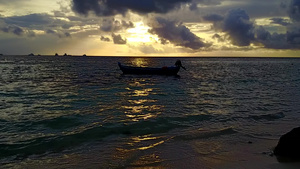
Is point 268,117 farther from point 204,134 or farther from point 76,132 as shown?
point 76,132

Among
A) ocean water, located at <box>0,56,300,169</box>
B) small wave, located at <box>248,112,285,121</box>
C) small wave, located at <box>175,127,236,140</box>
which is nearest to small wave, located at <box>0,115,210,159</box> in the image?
ocean water, located at <box>0,56,300,169</box>

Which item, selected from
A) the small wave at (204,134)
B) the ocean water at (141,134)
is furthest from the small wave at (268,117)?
the small wave at (204,134)

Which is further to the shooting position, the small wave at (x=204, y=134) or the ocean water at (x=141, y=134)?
the small wave at (x=204, y=134)

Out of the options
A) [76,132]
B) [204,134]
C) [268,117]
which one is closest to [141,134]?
[204,134]

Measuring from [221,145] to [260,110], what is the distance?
8468mm

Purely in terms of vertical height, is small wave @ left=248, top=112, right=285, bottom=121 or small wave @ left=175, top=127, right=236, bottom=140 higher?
small wave @ left=175, top=127, right=236, bottom=140

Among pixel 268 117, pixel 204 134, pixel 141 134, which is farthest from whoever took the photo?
pixel 268 117

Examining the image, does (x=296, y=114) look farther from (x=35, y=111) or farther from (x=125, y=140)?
(x=35, y=111)

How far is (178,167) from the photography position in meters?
7.26

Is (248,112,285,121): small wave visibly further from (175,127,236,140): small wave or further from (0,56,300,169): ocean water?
(175,127,236,140): small wave

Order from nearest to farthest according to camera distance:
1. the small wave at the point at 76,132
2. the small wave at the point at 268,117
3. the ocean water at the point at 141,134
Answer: the ocean water at the point at 141,134 → the small wave at the point at 76,132 → the small wave at the point at 268,117

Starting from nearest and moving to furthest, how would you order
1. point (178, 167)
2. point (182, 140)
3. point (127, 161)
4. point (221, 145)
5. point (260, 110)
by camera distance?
1. point (178, 167)
2. point (127, 161)
3. point (221, 145)
4. point (182, 140)
5. point (260, 110)

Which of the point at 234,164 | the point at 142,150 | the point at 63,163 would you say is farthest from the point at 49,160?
the point at 234,164

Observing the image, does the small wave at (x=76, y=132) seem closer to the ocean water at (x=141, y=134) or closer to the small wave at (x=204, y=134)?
the ocean water at (x=141, y=134)
